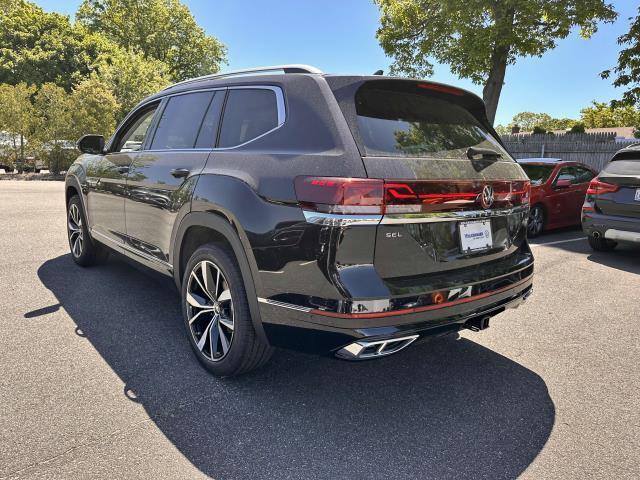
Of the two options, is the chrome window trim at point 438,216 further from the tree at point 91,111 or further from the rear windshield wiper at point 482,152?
the tree at point 91,111

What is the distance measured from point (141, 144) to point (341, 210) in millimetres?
2560

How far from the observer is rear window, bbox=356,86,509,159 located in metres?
2.44

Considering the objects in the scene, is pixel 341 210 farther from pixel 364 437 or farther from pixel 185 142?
pixel 185 142

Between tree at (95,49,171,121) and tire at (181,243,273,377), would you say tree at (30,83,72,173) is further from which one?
tire at (181,243,273,377)

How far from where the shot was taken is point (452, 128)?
286cm

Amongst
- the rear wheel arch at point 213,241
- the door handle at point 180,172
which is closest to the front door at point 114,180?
the door handle at point 180,172

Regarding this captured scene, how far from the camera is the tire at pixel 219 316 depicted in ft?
8.77

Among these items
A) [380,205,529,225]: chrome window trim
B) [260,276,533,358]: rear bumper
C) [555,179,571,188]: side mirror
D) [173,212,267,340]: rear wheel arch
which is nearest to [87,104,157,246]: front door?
[173,212,267,340]: rear wheel arch

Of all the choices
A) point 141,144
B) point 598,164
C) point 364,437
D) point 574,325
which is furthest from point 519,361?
point 598,164

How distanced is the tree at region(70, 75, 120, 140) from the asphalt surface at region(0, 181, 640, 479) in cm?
2218

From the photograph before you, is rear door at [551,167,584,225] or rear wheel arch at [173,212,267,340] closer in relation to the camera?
rear wheel arch at [173,212,267,340]

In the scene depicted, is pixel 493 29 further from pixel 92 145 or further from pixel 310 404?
pixel 310 404

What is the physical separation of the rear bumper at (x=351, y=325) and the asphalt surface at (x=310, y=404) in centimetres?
49

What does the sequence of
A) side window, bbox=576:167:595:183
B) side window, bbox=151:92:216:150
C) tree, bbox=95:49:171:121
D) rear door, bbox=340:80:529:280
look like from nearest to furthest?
1. rear door, bbox=340:80:529:280
2. side window, bbox=151:92:216:150
3. side window, bbox=576:167:595:183
4. tree, bbox=95:49:171:121
